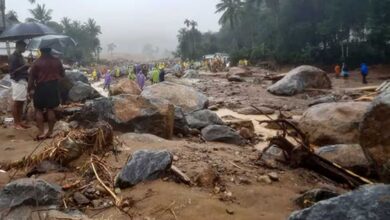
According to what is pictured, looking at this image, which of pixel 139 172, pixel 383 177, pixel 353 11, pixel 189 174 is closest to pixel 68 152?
pixel 139 172

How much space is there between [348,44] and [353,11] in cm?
263

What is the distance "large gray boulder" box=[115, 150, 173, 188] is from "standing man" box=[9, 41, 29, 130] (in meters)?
3.26

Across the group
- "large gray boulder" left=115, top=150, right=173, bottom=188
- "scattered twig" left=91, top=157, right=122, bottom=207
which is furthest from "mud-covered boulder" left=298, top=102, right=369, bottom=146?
"scattered twig" left=91, top=157, right=122, bottom=207

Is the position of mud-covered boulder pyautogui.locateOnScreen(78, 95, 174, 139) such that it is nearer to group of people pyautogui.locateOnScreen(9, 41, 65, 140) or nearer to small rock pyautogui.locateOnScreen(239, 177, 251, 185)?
group of people pyautogui.locateOnScreen(9, 41, 65, 140)

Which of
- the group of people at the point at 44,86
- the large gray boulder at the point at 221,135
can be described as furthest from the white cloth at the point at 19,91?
the large gray boulder at the point at 221,135

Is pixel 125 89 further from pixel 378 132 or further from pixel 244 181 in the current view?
pixel 378 132

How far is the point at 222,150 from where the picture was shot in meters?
5.47

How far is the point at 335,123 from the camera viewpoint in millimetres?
6926

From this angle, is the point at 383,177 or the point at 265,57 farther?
the point at 265,57

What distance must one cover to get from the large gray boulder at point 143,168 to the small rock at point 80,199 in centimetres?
33

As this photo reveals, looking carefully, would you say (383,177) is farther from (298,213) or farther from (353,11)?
(353,11)

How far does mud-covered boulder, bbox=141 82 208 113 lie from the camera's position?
28.4 feet

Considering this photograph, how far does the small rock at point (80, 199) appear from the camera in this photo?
12.2 ft

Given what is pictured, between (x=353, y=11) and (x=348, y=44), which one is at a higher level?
(x=353, y=11)
